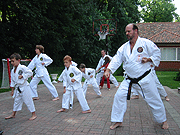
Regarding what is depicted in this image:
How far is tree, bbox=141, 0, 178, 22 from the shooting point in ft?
161

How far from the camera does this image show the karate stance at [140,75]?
457cm

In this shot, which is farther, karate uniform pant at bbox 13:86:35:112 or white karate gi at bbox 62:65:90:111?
white karate gi at bbox 62:65:90:111

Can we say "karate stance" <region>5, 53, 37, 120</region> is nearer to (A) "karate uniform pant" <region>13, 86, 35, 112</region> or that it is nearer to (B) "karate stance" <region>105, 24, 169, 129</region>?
(A) "karate uniform pant" <region>13, 86, 35, 112</region>

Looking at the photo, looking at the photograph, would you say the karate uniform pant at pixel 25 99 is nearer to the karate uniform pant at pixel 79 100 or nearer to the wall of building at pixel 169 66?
the karate uniform pant at pixel 79 100

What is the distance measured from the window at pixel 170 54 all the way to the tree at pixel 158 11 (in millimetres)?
21629

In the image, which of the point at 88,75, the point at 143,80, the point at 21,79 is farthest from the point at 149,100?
the point at 88,75

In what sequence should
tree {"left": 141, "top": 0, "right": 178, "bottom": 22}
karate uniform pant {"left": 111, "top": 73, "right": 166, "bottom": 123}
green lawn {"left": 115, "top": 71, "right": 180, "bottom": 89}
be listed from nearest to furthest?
1. karate uniform pant {"left": 111, "top": 73, "right": 166, "bottom": 123}
2. green lawn {"left": 115, "top": 71, "right": 180, "bottom": 89}
3. tree {"left": 141, "top": 0, "right": 178, "bottom": 22}

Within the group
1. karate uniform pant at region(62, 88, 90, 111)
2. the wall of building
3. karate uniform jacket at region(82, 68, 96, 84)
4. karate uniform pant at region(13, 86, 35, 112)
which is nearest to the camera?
karate uniform pant at region(13, 86, 35, 112)

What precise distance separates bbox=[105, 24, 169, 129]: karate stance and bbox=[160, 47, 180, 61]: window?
26.4m

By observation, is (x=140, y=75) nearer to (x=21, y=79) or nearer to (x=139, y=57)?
(x=139, y=57)

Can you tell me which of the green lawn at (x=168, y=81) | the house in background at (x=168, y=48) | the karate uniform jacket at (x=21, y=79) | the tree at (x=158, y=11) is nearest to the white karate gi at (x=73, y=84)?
the karate uniform jacket at (x=21, y=79)

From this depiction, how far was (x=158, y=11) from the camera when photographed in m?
48.9

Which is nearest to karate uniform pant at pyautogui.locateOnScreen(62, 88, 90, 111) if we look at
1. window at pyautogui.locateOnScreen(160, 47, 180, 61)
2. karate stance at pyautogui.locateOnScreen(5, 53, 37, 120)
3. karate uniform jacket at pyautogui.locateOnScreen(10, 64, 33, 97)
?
karate stance at pyautogui.locateOnScreen(5, 53, 37, 120)

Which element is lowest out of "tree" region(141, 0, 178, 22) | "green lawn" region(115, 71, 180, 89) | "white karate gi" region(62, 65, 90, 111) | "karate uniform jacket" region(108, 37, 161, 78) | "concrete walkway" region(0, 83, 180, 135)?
"green lawn" region(115, 71, 180, 89)
